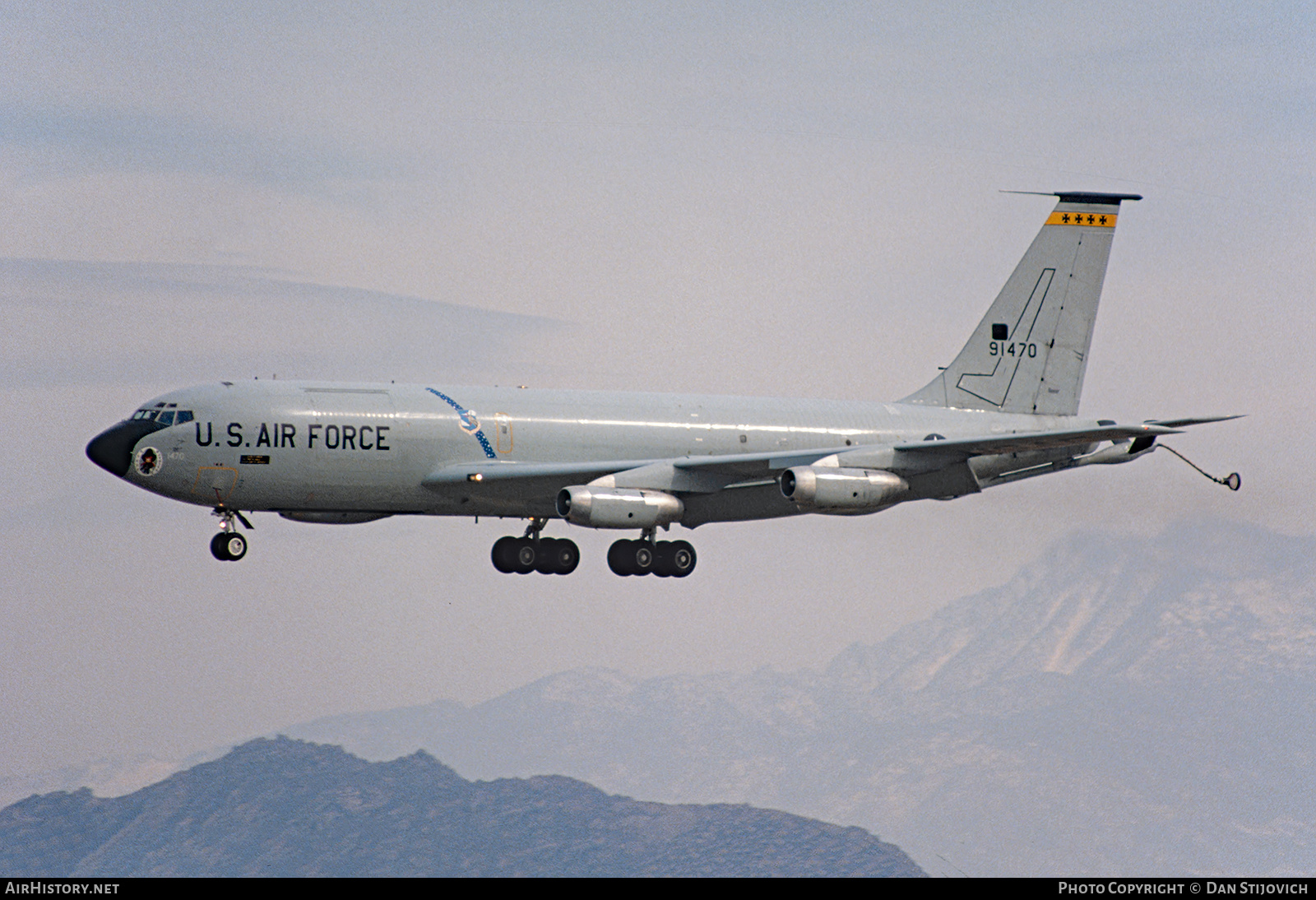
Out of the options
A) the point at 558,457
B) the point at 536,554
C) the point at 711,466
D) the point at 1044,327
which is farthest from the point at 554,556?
the point at 1044,327

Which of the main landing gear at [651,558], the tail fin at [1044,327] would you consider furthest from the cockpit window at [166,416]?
the tail fin at [1044,327]

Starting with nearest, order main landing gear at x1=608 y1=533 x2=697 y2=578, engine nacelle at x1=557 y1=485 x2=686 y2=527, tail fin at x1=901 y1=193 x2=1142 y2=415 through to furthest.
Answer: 1. engine nacelle at x1=557 y1=485 x2=686 y2=527
2. main landing gear at x1=608 y1=533 x2=697 y2=578
3. tail fin at x1=901 y1=193 x2=1142 y2=415

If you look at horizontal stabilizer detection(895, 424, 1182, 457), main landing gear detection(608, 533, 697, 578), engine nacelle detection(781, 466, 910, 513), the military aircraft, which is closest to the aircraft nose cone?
the military aircraft

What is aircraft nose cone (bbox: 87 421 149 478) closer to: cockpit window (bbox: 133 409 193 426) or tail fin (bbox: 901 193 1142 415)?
cockpit window (bbox: 133 409 193 426)

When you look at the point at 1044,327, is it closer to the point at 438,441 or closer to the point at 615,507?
the point at 615,507

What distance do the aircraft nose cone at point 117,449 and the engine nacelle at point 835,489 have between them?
19464 millimetres

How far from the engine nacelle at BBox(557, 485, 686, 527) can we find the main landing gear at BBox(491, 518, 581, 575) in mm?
5563

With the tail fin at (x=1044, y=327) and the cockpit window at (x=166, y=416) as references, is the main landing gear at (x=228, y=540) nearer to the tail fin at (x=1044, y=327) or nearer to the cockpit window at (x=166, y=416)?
the cockpit window at (x=166, y=416)

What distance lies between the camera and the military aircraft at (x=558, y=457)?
46.1m

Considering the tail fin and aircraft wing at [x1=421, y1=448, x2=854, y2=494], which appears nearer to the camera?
aircraft wing at [x1=421, y1=448, x2=854, y2=494]

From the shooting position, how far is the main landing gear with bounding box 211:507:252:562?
47188 mm

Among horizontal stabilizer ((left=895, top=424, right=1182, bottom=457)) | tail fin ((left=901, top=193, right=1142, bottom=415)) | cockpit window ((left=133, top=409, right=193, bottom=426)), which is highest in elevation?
tail fin ((left=901, top=193, right=1142, bottom=415))

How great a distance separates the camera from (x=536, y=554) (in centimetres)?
5303
